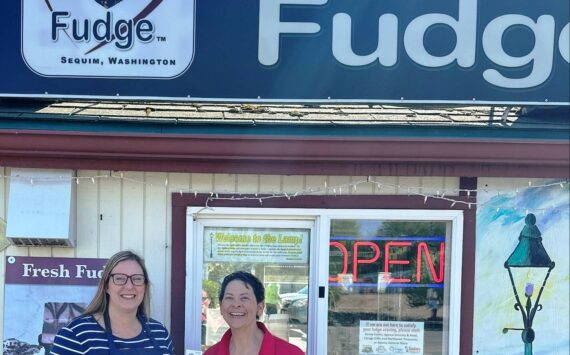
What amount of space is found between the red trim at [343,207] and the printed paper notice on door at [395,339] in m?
0.28

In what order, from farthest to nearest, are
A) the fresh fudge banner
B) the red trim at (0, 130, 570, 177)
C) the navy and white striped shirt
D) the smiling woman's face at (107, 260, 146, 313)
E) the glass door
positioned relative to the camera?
the glass door → the fresh fudge banner → the red trim at (0, 130, 570, 177) → the smiling woman's face at (107, 260, 146, 313) → the navy and white striped shirt

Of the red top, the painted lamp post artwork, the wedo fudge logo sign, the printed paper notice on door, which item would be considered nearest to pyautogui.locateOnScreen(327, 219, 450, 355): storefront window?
the printed paper notice on door

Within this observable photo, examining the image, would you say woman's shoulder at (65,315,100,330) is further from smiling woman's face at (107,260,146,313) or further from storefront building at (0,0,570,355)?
storefront building at (0,0,570,355)

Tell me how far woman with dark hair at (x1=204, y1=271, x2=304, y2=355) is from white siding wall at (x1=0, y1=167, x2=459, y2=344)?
0.78m

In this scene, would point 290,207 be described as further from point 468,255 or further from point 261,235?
point 468,255

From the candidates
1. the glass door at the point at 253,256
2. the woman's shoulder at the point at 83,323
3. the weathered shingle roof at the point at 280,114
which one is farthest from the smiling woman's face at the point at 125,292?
the weathered shingle roof at the point at 280,114

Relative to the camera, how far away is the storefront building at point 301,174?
3.47 metres

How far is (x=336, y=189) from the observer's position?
3600 mm

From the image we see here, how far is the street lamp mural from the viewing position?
11.8 ft

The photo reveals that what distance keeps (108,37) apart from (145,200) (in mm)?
1033

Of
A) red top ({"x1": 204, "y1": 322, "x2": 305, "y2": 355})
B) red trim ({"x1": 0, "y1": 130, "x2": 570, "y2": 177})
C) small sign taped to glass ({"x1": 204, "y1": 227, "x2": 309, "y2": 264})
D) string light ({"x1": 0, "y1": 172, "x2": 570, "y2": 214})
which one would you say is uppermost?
red trim ({"x1": 0, "y1": 130, "x2": 570, "y2": 177})

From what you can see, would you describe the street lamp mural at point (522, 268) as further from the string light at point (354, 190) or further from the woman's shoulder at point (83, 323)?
the woman's shoulder at point (83, 323)

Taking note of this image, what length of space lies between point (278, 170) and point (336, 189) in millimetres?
396

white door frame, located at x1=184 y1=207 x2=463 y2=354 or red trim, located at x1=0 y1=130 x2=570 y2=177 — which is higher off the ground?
red trim, located at x1=0 y1=130 x2=570 y2=177
